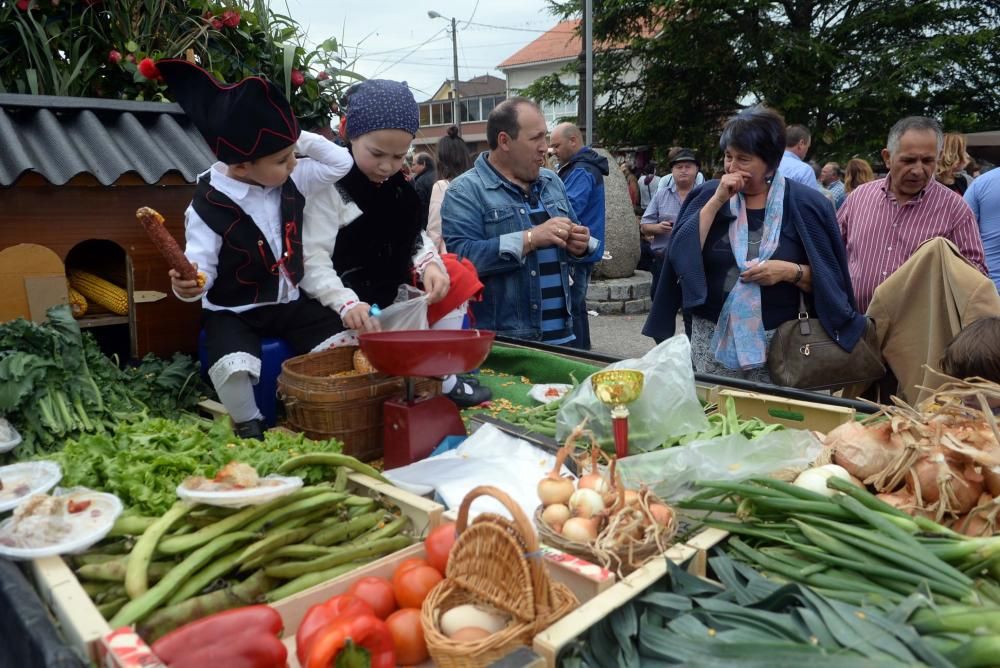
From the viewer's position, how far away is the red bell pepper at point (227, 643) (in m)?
1.67

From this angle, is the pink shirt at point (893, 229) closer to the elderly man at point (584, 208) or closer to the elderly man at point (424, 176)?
the elderly man at point (584, 208)

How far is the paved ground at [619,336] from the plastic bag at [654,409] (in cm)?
486

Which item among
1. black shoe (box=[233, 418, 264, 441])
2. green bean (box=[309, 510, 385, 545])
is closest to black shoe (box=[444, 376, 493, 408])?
black shoe (box=[233, 418, 264, 441])

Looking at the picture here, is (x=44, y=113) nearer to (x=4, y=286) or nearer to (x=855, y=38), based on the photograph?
(x=4, y=286)

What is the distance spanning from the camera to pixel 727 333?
12.8 feet

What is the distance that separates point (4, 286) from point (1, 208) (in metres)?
0.41

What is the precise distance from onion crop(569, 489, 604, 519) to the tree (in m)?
18.9

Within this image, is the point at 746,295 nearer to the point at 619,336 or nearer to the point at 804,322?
the point at 804,322

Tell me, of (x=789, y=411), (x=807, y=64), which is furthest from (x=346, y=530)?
(x=807, y=64)

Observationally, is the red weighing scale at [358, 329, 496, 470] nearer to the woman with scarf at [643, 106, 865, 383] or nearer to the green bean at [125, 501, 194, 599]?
the green bean at [125, 501, 194, 599]

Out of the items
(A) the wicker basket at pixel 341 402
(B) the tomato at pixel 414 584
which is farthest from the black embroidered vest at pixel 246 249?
(B) the tomato at pixel 414 584

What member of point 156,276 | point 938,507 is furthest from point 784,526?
point 156,276

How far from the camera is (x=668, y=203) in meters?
9.77

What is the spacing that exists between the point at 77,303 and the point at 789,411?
394cm
